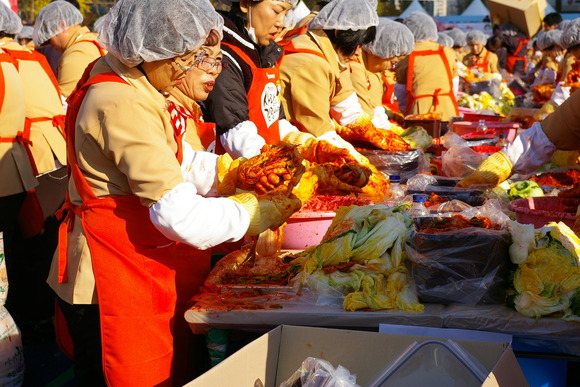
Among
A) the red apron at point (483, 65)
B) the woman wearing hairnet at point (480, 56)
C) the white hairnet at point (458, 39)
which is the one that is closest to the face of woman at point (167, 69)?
the red apron at point (483, 65)

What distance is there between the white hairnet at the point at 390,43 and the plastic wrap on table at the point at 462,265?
12.7ft

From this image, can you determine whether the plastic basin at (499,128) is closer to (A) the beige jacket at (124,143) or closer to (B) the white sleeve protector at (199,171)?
(B) the white sleeve protector at (199,171)

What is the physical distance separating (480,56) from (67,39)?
11983 millimetres

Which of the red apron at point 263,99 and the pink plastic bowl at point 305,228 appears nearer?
Result: the pink plastic bowl at point 305,228

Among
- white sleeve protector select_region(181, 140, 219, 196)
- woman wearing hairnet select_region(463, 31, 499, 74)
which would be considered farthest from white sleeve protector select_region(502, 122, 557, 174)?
woman wearing hairnet select_region(463, 31, 499, 74)

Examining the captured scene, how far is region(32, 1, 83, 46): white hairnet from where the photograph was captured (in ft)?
20.0

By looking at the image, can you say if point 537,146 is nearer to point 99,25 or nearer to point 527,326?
point 527,326

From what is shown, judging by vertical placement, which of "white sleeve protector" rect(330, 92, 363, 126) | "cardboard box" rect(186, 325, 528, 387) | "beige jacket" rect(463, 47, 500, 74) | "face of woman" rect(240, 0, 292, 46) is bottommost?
"beige jacket" rect(463, 47, 500, 74)

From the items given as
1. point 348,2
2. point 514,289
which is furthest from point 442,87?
point 514,289

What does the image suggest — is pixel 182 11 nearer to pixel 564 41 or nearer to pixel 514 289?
pixel 514 289

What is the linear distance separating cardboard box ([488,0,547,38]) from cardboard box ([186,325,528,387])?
58.2 ft

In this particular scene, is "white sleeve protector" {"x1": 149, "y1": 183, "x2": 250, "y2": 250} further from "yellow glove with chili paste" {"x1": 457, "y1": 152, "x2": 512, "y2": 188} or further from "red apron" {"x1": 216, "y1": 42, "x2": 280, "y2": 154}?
"yellow glove with chili paste" {"x1": 457, "y1": 152, "x2": 512, "y2": 188}

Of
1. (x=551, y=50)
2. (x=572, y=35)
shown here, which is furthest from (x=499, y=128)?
(x=551, y=50)

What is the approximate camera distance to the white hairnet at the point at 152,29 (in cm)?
227
